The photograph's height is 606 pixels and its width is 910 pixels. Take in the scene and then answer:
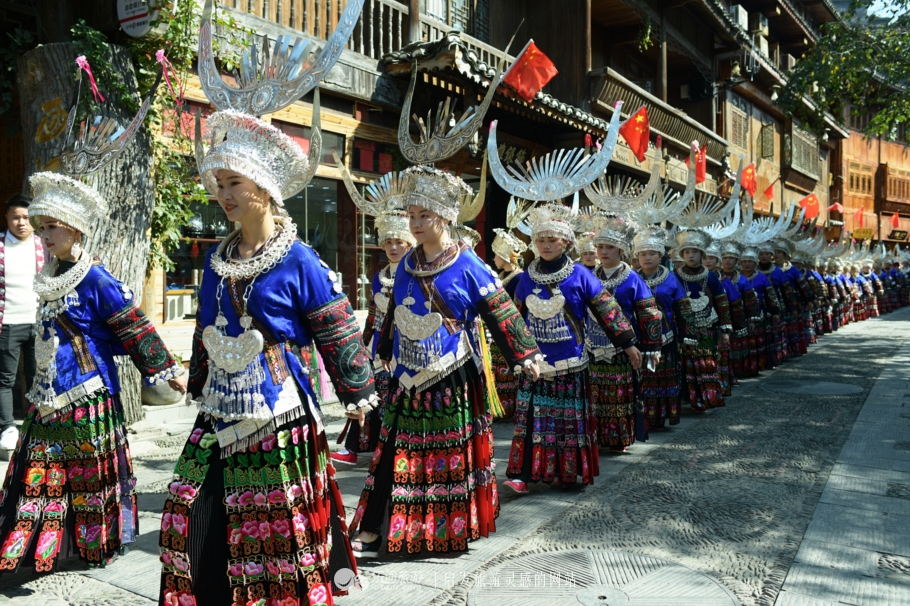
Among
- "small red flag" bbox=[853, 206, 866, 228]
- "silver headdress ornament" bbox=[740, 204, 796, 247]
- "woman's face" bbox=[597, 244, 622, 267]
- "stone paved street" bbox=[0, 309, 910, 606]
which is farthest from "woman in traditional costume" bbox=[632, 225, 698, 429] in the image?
"small red flag" bbox=[853, 206, 866, 228]

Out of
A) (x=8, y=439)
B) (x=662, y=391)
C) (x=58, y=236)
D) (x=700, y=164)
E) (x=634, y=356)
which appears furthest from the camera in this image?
(x=700, y=164)

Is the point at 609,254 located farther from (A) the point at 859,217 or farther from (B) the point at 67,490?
(A) the point at 859,217

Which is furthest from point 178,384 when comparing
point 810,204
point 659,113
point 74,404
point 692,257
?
point 810,204

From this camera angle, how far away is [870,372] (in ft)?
38.6

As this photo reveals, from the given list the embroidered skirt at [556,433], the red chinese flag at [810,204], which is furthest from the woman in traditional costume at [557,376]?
the red chinese flag at [810,204]

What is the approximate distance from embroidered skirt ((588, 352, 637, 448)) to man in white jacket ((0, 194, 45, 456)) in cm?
481

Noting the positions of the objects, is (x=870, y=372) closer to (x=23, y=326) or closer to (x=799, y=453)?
(x=799, y=453)

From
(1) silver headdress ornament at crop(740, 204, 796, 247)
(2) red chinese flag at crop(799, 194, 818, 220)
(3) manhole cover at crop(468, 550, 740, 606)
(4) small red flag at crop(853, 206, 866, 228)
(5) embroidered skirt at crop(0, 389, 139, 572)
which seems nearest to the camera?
(3) manhole cover at crop(468, 550, 740, 606)

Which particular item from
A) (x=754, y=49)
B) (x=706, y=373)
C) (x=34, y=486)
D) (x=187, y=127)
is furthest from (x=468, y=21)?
(x=754, y=49)

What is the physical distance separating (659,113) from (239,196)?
17.0 m

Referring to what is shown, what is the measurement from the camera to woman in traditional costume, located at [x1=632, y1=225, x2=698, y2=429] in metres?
7.55

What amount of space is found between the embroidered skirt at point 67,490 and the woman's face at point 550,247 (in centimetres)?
301

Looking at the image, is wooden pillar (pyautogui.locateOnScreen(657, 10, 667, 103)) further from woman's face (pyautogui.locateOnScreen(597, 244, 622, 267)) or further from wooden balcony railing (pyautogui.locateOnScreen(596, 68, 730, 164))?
woman's face (pyautogui.locateOnScreen(597, 244, 622, 267))

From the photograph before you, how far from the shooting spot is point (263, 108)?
124 inches
